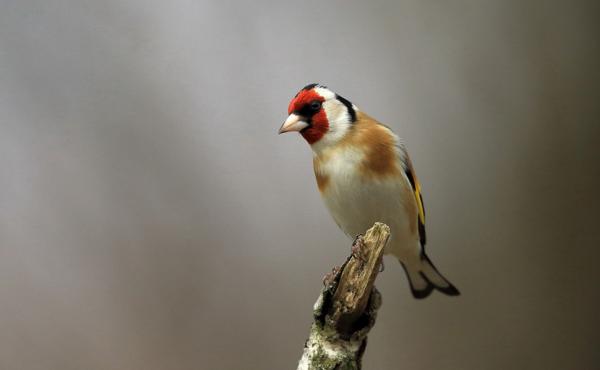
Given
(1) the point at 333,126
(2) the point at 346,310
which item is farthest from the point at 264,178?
(2) the point at 346,310

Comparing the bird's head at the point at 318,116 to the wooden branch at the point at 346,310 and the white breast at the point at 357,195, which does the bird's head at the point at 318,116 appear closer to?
the white breast at the point at 357,195

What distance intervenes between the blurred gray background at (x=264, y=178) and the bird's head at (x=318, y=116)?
16.1 inches

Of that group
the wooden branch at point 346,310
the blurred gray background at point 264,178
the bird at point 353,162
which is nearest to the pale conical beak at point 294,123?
the bird at point 353,162

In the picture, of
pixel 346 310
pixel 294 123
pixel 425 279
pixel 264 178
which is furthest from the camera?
pixel 264 178

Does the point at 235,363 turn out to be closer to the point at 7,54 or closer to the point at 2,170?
the point at 2,170

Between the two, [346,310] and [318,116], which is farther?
[318,116]

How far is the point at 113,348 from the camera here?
1.45m

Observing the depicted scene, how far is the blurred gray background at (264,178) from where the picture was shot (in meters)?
1.45

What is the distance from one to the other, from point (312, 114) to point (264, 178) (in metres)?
0.50

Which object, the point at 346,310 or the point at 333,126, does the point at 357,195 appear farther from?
the point at 346,310

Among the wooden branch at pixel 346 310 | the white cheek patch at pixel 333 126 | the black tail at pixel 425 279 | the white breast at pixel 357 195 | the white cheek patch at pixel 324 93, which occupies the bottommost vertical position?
the black tail at pixel 425 279

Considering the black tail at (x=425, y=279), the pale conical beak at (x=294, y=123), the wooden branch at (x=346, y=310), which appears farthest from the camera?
the black tail at (x=425, y=279)

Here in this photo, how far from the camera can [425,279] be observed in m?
1.41

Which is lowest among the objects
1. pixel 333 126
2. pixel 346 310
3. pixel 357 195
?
pixel 346 310
